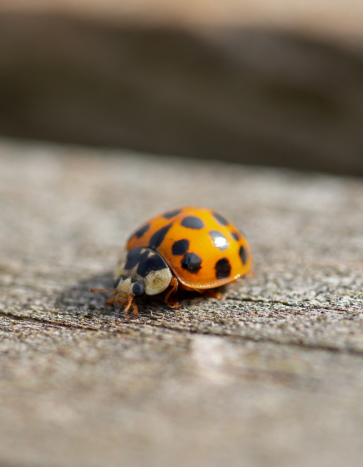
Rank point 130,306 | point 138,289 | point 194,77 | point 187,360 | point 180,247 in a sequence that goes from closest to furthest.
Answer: point 187,360 < point 130,306 < point 138,289 < point 180,247 < point 194,77

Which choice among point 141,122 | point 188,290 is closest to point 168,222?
point 188,290

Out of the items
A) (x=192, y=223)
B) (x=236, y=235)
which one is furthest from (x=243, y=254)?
(x=192, y=223)

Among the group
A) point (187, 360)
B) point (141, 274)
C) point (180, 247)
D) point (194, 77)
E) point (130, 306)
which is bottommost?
point (187, 360)

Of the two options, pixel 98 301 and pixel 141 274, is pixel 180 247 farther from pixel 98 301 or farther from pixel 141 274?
pixel 98 301

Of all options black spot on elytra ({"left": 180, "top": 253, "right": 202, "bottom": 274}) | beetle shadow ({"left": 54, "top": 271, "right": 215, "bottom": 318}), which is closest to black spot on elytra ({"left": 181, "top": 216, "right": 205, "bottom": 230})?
black spot on elytra ({"left": 180, "top": 253, "right": 202, "bottom": 274})

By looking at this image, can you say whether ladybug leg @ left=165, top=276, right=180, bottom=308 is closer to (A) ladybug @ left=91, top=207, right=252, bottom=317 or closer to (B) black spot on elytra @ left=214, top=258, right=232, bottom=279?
(A) ladybug @ left=91, top=207, right=252, bottom=317

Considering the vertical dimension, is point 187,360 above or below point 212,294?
below

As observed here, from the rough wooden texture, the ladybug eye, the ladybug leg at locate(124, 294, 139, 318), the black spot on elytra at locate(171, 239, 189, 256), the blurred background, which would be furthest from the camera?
the blurred background
